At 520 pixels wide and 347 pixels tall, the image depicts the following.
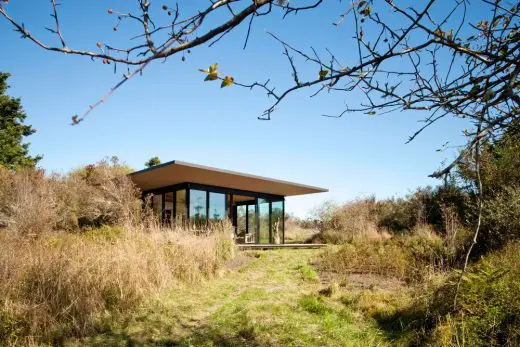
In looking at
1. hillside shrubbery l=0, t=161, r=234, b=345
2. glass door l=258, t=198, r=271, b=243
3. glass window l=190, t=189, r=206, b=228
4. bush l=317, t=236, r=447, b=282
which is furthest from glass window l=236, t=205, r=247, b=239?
hillside shrubbery l=0, t=161, r=234, b=345

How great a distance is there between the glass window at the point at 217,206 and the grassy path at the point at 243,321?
1015 centimetres

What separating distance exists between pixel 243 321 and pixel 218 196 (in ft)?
41.9

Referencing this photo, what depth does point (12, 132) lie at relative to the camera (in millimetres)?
22391

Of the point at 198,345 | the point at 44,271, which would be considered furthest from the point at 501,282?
the point at 44,271

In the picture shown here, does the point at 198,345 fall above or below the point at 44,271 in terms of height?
below

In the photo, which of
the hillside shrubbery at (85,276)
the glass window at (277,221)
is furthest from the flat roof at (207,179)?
the hillside shrubbery at (85,276)

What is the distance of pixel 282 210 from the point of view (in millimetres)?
20578

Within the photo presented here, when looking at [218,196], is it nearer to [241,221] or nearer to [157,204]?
[157,204]

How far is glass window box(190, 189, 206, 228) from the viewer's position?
52.8ft

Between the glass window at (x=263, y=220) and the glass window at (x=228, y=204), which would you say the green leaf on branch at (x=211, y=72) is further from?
the glass window at (x=263, y=220)

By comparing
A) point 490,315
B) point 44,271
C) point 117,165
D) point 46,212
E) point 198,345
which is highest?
point 117,165

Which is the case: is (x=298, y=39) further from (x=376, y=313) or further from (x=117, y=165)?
(x=117, y=165)

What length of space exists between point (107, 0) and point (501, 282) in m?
4.21

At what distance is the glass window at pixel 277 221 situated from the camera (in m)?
19.4
